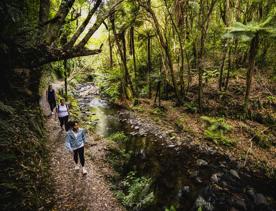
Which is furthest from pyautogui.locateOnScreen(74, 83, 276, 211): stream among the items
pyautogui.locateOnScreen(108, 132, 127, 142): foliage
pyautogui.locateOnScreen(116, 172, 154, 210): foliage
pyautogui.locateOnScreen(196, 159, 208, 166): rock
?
pyautogui.locateOnScreen(108, 132, 127, 142): foliage

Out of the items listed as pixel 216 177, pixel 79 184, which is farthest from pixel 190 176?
pixel 79 184

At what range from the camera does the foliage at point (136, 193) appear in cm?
698

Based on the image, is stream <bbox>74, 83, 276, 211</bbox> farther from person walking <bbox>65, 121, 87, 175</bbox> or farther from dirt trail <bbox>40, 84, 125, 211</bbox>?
person walking <bbox>65, 121, 87, 175</bbox>

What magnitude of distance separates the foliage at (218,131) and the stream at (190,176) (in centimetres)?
98

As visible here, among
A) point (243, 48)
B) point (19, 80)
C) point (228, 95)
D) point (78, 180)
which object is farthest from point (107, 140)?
point (243, 48)

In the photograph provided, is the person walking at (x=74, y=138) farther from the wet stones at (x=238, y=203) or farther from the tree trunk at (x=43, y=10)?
the wet stones at (x=238, y=203)

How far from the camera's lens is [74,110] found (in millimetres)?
16359

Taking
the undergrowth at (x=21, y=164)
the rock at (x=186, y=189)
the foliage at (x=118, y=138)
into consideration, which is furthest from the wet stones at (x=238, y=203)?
the foliage at (x=118, y=138)

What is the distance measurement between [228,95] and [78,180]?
1047cm

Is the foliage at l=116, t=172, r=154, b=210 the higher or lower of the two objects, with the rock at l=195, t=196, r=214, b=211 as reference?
higher

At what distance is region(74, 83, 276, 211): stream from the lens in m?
7.37

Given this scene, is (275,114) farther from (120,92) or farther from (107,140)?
(120,92)

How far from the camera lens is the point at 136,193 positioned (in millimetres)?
7348

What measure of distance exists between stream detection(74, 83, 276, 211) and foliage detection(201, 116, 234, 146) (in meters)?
0.98
